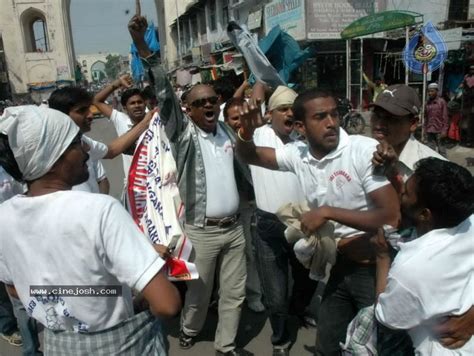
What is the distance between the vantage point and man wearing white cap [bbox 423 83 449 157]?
9695mm

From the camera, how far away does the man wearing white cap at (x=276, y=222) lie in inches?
123

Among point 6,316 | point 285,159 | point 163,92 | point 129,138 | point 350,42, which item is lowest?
point 6,316

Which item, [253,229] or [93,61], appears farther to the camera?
[93,61]

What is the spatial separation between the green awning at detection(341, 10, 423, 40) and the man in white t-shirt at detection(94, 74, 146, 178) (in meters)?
8.13

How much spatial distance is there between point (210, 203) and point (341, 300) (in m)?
1.16

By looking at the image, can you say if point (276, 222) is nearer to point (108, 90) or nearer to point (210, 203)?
point (210, 203)

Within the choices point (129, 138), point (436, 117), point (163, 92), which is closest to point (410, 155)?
point (163, 92)

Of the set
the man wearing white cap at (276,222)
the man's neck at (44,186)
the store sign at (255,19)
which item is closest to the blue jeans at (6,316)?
the man wearing white cap at (276,222)

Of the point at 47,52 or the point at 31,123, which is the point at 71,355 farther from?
the point at 47,52

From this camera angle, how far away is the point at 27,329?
2.81 meters

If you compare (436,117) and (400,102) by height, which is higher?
A: (400,102)

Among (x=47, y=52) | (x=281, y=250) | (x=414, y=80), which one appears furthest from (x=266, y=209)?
(x=47, y=52)

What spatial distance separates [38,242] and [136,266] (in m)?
0.35

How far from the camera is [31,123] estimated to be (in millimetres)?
1324
